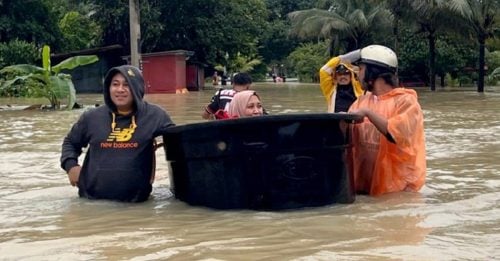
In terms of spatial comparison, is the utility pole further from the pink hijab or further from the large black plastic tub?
the large black plastic tub

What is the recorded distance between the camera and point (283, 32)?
7138 centimetres

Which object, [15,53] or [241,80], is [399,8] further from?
[241,80]

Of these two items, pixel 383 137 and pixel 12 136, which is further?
pixel 12 136

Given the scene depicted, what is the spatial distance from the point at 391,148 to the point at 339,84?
5.12 feet

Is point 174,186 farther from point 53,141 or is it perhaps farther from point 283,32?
point 283,32

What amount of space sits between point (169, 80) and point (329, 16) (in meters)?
11.8

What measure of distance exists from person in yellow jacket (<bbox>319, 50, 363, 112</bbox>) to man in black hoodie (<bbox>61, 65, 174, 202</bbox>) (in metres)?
1.96

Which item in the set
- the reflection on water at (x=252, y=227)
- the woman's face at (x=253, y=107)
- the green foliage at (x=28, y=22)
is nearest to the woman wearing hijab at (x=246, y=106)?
the woman's face at (x=253, y=107)

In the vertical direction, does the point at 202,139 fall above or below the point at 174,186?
above

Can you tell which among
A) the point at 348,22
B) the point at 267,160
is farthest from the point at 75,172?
the point at 348,22

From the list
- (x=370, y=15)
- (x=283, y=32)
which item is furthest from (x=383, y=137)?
(x=283, y=32)

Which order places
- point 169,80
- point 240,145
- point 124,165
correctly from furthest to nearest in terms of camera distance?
point 169,80 → point 124,165 → point 240,145

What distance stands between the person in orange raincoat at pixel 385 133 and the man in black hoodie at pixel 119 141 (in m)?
1.51

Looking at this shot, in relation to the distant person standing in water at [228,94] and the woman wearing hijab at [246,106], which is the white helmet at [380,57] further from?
the distant person standing in water at [228,94]
